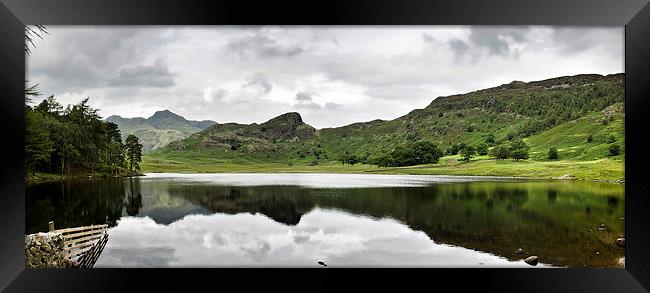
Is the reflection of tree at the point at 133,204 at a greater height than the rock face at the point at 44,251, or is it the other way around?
the rock face at the point at 44,251

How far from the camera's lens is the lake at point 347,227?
1480 centimetres

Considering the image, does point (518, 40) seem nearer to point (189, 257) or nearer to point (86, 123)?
point (86, 123)

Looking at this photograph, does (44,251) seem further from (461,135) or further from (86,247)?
(461,135)

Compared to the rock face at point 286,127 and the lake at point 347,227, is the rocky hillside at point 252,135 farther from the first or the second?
the lake at point 347,227

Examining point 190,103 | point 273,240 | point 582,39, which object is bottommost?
point 273,240

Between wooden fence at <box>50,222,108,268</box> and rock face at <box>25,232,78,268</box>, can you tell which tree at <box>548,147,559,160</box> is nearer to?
wooden fence at <box>50,222,108,268</box>

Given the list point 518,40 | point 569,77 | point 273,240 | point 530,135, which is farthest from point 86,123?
point 569,77

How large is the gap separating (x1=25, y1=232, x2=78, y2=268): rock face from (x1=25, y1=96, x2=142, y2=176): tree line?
85.0 feet

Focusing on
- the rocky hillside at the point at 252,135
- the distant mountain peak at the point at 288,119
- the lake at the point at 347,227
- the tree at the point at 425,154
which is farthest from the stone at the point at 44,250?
the distant mountain peak at the point at 288,119

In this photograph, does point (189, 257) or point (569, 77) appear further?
point (569, 77)
